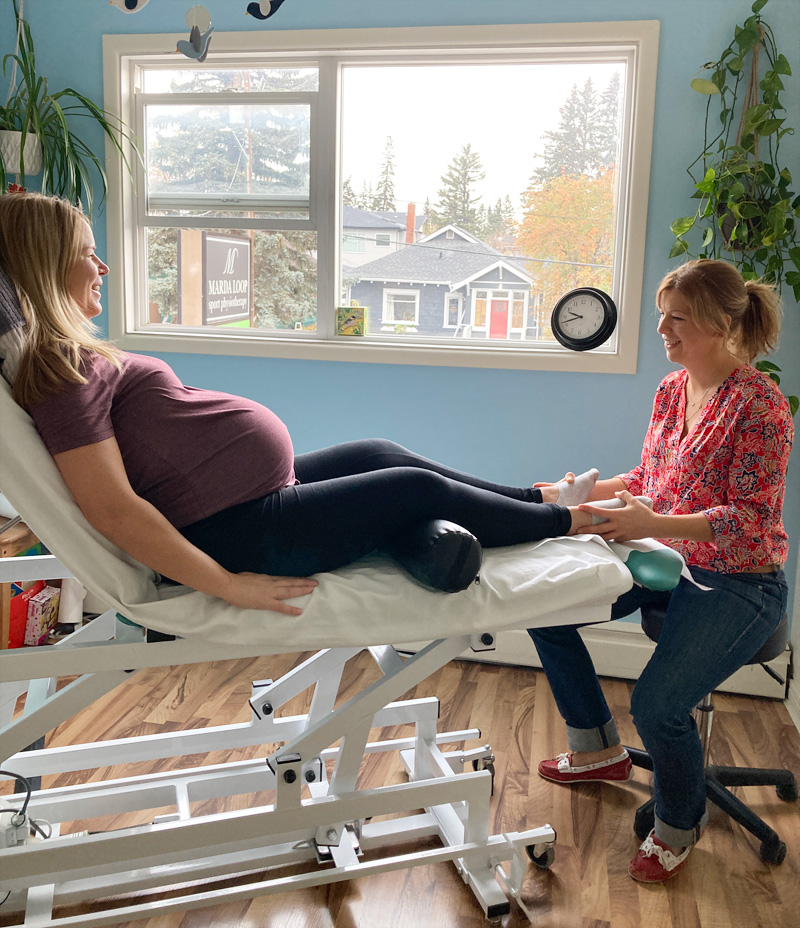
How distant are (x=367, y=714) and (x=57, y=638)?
172 centimetres

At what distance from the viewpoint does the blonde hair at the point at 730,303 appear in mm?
1859

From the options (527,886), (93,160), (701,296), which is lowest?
(527,886)

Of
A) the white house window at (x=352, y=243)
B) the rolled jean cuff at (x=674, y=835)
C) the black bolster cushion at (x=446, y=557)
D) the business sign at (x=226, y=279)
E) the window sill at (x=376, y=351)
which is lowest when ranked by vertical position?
the rolled jean cuff at (x=674, y=835)

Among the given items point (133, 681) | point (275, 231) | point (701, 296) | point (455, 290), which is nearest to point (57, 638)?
point (133, 681)

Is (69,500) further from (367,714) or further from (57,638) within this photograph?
(57,638)

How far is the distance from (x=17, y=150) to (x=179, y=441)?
1813 millimetres

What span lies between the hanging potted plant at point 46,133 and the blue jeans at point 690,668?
2246mm

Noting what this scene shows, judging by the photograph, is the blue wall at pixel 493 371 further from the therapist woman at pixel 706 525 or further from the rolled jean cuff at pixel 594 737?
the rolled jean cuff at pixel 594 737

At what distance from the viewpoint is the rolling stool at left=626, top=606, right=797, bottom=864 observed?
1.85 meters

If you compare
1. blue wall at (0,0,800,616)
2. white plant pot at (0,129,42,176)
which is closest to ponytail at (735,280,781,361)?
blue wall at (0,0,800,616)

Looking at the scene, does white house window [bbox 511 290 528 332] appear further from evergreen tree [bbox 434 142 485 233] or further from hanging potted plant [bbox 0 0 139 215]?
hanging potted plant [bbox 0 0 139 215]

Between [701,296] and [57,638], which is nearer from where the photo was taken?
[701,296]

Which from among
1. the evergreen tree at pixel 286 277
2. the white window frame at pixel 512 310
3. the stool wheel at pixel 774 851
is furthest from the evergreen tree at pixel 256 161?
the stool wheel at pixel 774 851

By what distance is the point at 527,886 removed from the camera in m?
1.76
